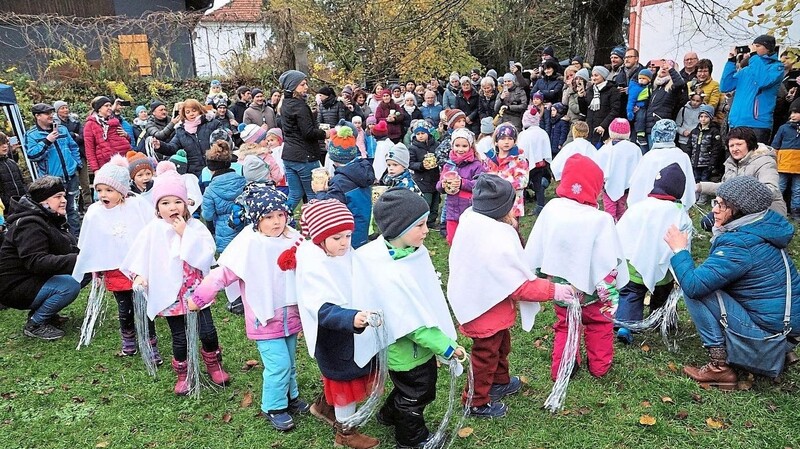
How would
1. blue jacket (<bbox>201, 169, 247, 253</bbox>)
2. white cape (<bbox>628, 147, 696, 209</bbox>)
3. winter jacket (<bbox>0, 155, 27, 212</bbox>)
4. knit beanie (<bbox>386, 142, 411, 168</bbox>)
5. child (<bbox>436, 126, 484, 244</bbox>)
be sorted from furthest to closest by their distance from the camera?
1. winter jacket (<bbox>0, 155, 27, 212</bbox>)
2. child (<bbox>436, 126, 484, 244</bbox>)
3. white cape (<bbox>628, 147, 696, 209</bbox>)
4. knit beanie (<bbox>386, 142, 411, 168</bbox>)
5. blue jacket (<bbox>201, 169, 247, 253</bbox>)

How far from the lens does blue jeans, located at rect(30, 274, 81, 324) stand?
5.54 m

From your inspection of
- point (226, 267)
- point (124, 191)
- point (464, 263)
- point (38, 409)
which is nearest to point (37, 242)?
point (124, 191)

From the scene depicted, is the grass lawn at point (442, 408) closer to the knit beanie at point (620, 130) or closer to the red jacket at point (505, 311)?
the red jacket at point (505, 311)

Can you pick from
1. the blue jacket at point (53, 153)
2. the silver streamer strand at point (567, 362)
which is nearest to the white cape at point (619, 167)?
the silver streamer strand at point (567, 362)

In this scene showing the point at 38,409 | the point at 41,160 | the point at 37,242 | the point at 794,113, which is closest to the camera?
the point at 38,409

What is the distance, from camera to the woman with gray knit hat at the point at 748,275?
3928mm

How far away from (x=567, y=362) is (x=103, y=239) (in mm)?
3907

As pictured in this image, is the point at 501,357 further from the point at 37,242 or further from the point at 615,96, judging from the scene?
the point at 615,96

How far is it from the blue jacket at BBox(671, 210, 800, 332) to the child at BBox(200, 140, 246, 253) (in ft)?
13.8

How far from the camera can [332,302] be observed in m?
3.12

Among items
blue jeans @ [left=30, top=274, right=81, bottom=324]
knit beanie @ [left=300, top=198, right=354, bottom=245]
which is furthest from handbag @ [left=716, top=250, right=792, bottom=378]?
blue jeans @ [left=30, top=274, right=81, bottom=324]

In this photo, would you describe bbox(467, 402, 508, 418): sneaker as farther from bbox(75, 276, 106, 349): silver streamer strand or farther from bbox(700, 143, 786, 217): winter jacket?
bbox(75, 276, 106, 349): silver streamer strand

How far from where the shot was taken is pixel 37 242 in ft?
17.3

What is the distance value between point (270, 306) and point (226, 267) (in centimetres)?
38
